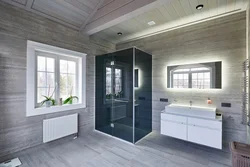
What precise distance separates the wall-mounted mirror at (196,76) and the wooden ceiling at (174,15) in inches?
41.0

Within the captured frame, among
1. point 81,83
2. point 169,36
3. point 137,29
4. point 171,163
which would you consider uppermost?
point 137,29

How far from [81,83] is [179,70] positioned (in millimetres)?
2617

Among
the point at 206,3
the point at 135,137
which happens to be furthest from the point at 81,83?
the point at 206,3

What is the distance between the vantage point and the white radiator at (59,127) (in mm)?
2612

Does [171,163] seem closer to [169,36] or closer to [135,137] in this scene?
[135,137]

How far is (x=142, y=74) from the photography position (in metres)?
3.23

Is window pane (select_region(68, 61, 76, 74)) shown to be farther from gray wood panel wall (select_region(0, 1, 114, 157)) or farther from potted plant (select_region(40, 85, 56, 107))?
potted plant (select_region(40, 85, 56, 107))

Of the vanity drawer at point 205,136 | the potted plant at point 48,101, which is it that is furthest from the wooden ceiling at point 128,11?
the vanity drawer at point 205,136

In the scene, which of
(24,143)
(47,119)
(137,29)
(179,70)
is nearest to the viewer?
(24,143)

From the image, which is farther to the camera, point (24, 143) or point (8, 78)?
point (24, 143)

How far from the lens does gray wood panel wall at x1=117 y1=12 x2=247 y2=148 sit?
8.24ft

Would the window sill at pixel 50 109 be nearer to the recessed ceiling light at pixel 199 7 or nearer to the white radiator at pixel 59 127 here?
the white radiator at pixel 59 127

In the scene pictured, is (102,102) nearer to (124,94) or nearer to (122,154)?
(124,94)

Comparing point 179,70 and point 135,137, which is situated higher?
point 179,70
